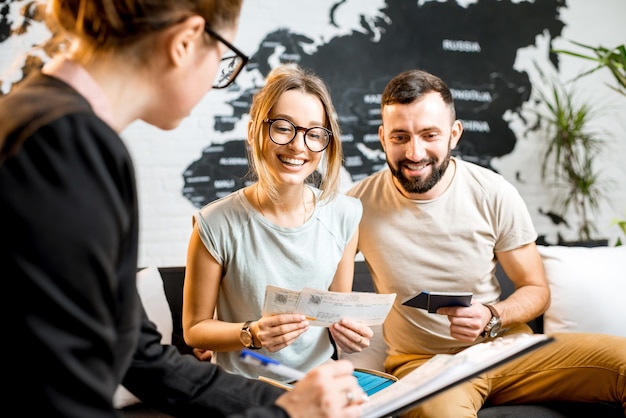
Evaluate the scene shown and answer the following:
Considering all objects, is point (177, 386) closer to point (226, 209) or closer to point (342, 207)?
point (226, 209)

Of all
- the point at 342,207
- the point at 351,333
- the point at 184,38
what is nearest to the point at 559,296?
the point at 342,207

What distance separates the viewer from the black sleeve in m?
1.16

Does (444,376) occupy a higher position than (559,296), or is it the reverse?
(444,376)

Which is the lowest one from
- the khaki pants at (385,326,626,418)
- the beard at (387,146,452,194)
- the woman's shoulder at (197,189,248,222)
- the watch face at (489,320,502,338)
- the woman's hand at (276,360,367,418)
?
the khaki pants at (385,326,626,418)

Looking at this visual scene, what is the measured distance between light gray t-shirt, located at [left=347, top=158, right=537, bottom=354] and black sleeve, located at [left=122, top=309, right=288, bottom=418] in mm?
1165

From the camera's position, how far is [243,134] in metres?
3.85

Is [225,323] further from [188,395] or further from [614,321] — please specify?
[614,321]

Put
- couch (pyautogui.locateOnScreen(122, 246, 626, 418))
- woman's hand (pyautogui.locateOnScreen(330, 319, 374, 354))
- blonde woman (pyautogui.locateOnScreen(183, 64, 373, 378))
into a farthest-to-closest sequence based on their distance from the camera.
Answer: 1. couch (pyautogui.locateOnScreen(122, 246, 626, 418))
2. blonde woman (pyautogui.locateOnScreen(183, 64, 373, 378))
3. woman's hand (pyautogui.locateOnScreen(330, 319, 374, 354))

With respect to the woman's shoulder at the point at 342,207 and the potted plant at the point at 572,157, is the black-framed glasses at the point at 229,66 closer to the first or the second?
the woman's shoulder at the point at 342,207

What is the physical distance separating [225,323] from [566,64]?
343cm

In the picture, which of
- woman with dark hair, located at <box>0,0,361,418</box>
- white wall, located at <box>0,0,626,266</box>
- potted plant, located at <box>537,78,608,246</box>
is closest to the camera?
woman with dark hair, located at <box>0,0,361,418</box>

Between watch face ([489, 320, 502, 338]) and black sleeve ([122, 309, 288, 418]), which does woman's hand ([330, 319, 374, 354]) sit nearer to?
watch face ([489, 320, 502, 338])

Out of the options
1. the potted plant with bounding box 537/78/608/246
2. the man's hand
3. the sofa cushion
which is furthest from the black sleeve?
the potted plant with bounding box 537/78/608/246

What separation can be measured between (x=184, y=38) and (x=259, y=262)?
116cm
